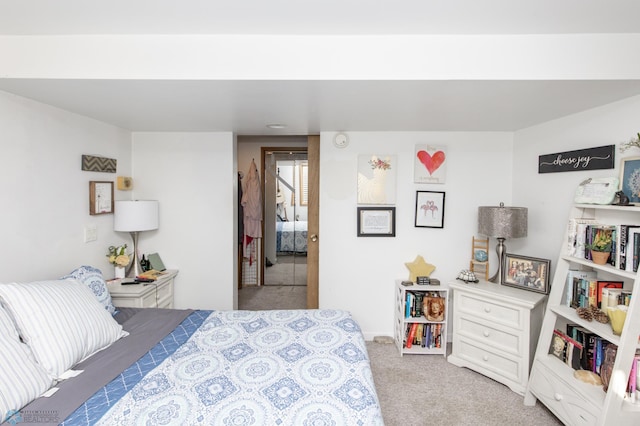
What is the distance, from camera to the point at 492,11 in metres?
1.44

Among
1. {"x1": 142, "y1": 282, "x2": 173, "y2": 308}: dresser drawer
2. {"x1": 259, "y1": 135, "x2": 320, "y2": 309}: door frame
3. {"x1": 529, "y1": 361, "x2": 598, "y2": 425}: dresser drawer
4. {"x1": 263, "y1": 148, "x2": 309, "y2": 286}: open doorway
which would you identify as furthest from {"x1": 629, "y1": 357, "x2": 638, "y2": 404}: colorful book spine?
{"x1": 142, "y1": 282, "x2": 173, "y2": 308}: dresser drawer

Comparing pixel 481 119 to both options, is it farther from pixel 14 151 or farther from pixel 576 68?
pixel 14 151

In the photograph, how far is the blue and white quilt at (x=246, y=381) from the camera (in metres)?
1.25

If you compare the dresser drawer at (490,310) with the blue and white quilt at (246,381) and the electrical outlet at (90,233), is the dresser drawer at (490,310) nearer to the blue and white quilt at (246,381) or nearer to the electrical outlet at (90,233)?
the blue and white quilt at (246,381)

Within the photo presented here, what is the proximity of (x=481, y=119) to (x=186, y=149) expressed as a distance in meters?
2.80

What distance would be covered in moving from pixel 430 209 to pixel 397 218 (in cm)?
34

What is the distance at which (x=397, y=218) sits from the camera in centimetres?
320

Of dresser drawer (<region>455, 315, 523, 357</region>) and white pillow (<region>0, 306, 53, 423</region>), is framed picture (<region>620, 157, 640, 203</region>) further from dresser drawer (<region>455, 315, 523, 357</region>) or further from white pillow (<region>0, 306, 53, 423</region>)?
white pillow (<region>0, 306, 53, 423</region>)

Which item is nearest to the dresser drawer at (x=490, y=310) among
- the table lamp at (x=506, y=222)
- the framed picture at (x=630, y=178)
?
the table lamp at (x=506, y=222)

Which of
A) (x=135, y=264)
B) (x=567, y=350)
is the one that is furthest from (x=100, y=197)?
(x=567, y=350)

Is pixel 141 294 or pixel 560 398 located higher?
pixel 141 294

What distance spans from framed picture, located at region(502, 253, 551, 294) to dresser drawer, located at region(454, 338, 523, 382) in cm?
59

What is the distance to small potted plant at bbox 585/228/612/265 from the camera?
1917 mm

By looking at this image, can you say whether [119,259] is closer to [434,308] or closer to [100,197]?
[100,197]
